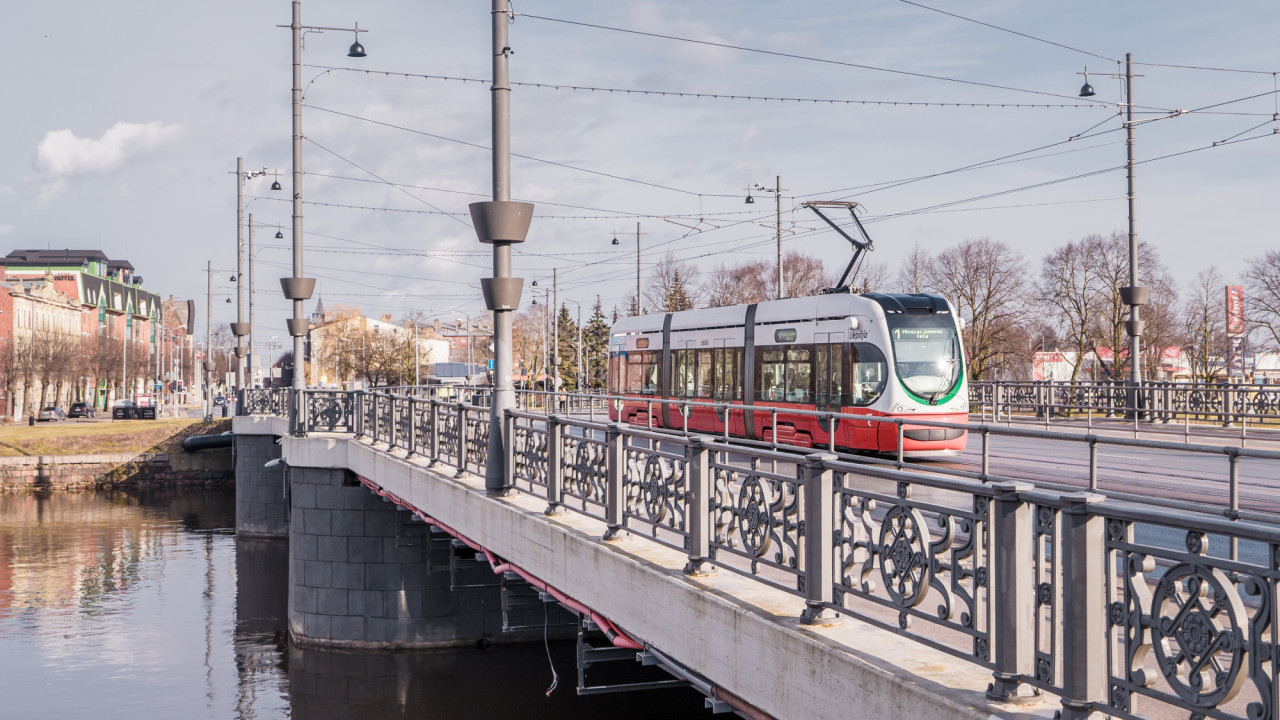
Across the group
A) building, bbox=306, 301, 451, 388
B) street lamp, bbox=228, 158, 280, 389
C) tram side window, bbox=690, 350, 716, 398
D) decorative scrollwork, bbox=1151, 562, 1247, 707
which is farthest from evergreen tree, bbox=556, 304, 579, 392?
decorative scrollwork, bbox=1151, 562, 1247, 707

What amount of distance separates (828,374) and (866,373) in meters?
0.84

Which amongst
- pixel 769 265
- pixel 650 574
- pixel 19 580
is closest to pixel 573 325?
pixel 769 265

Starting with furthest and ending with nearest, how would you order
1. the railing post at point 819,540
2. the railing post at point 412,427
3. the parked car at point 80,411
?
the parked car at point 80,411, the railing post at point 412,427, the railing post at point 819,540

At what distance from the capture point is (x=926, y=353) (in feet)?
63.2

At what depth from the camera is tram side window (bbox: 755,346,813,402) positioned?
2025 cm

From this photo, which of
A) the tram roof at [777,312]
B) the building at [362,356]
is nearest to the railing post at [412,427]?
the tram roof at [777,312]

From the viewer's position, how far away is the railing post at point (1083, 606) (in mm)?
3852

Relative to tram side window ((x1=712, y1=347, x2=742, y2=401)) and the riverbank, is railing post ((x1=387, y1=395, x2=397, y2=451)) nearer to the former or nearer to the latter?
tram side window ((x1=712, y1=347, x2=742, y2=401))

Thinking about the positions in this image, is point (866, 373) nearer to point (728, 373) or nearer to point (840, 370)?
point (840, 370)

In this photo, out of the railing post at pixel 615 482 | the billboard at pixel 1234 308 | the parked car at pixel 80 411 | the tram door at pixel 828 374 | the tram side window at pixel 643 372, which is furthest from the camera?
the parked car at pixel 80 411

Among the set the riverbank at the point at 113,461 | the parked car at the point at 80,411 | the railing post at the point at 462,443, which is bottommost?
the riverbank at the point at 113,461

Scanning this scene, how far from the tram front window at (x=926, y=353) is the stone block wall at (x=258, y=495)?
28396mm

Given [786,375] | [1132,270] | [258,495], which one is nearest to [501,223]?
[786,375]

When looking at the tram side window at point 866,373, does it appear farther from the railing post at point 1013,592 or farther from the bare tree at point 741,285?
the bare tree at point 741,285
